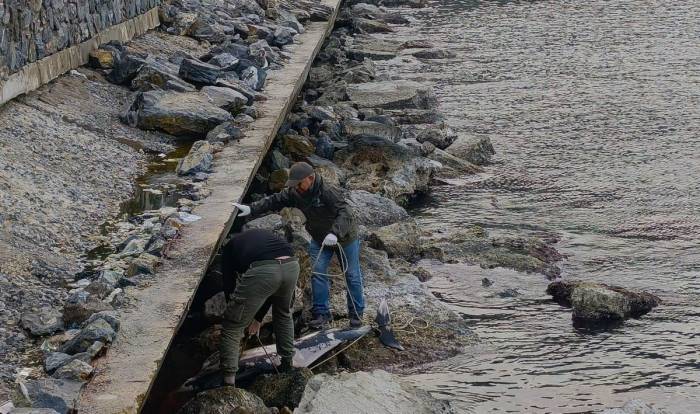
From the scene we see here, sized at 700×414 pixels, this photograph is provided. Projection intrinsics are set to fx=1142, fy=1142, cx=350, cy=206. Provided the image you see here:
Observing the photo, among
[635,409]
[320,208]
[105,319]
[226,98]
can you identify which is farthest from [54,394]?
[226,98]

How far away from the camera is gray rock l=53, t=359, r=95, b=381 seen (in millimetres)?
8508

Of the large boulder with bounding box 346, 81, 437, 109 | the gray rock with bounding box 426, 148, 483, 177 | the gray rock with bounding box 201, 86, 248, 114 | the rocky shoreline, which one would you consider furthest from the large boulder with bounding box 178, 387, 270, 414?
the large boulder with bounding box 346, 81, 437, 109

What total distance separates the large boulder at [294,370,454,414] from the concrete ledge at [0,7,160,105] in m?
6.98

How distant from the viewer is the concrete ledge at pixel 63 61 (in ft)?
48.2

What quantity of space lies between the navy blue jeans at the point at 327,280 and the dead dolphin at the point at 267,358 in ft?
1.06

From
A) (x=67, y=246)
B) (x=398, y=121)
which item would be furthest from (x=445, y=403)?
(x=398, y=121)

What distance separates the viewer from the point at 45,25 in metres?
16.0

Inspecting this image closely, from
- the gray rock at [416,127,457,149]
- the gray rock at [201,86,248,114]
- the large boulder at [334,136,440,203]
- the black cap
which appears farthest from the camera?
the gray rock at [416,127,457,149]

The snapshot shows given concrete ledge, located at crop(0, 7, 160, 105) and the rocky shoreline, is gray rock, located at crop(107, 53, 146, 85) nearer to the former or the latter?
the rocky shoreline

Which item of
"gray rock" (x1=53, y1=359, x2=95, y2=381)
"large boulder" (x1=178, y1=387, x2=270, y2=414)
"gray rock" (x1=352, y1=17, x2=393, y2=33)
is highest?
"gray rock" (x1=53, y1=359, x2=95, y2=381)

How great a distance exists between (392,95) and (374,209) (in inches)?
318

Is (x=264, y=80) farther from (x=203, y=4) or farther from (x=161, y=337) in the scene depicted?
(x=161, y=337)

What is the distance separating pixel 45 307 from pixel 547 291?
19.3 feet

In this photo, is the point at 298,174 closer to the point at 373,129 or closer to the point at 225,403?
the point at 225,403
